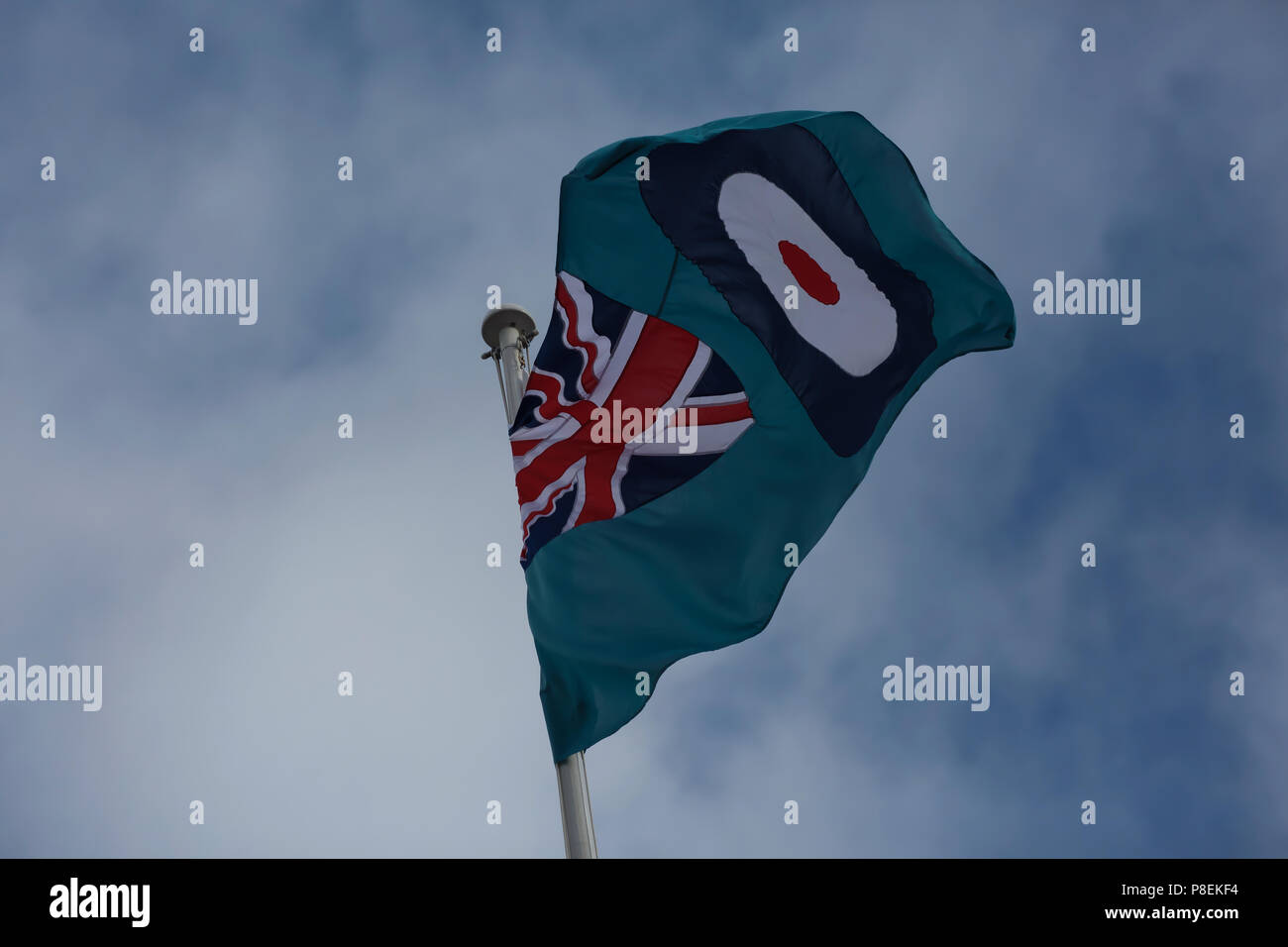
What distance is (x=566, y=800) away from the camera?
Answer: 30.1 ft

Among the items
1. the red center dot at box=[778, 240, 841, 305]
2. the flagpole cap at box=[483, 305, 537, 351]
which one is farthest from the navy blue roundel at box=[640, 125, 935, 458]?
the flagpole cap at box=[483, 305, 537, 351]

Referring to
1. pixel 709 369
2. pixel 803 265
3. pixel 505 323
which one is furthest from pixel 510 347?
pixel 803 265

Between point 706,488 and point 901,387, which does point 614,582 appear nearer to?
point 706,488

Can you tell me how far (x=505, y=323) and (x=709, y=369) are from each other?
1.75 meters

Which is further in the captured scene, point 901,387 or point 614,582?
point 901,387

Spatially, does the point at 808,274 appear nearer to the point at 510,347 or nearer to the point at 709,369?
the point at 709,369

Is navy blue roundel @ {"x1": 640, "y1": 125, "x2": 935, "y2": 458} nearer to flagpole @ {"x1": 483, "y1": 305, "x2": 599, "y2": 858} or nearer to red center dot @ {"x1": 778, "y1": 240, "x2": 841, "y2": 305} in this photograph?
red center dot @ {"x1": 778, "y1": 240, "x2": 841, "y2": 305}

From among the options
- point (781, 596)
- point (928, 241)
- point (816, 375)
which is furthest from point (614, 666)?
point (928, 241)

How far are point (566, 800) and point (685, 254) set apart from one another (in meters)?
4.93

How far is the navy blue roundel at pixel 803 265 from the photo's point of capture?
11.7m

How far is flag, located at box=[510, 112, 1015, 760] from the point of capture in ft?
34.7

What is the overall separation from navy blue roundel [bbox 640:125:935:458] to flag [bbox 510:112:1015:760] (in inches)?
0.7

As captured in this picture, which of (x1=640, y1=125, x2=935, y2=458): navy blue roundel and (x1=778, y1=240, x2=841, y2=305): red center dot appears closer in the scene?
(x1=640, y1=125, x2=935, y2=458): navy blue roundel

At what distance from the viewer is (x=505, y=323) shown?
1139 cm
